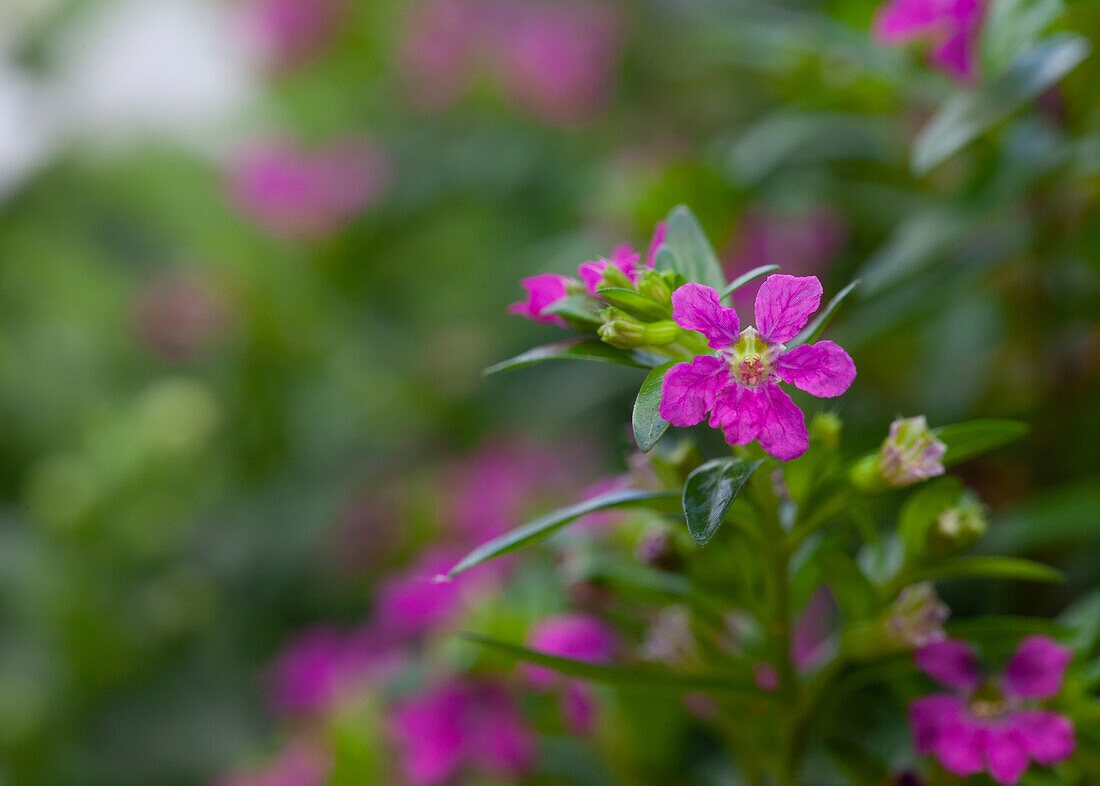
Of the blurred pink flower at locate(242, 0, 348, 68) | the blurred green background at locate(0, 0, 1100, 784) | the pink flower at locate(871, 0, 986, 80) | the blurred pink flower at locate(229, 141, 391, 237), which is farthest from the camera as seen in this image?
the blurred pink flower at locate(242, 0, 348, 68)

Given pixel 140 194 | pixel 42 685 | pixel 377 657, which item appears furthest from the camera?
pixel 140 194

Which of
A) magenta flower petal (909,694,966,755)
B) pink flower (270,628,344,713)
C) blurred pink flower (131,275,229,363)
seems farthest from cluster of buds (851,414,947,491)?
blurred pink flower (131,275,229,363)

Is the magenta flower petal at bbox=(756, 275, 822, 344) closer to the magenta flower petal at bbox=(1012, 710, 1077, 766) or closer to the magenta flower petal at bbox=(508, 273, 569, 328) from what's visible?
the magenta flower petal at bbox=(508, 273, 569, 328)

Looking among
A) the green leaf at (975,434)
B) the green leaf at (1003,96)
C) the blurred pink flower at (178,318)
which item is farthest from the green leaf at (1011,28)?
the blurred pink flower at (178,318)

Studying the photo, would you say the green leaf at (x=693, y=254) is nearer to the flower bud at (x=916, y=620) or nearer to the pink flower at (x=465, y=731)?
the flower bud at (x=916, y=620)

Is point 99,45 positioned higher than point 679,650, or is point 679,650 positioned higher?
point 99,45

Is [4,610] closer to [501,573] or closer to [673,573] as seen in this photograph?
[501,573]

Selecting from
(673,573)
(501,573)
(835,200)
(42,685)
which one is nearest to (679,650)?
(673,573)

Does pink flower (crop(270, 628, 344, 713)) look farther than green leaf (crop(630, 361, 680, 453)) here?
Yes
